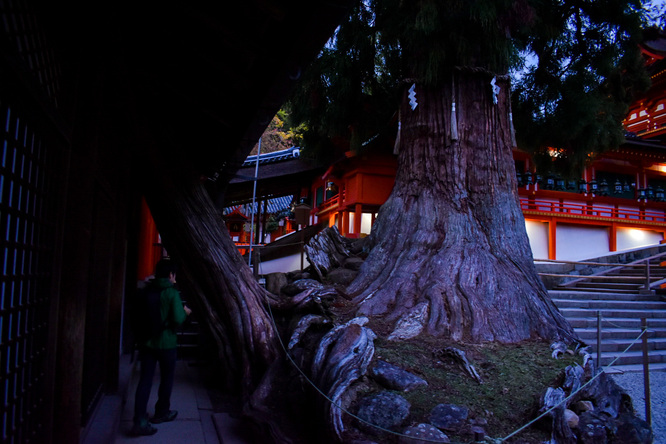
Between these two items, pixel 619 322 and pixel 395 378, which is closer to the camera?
pixel 395 378

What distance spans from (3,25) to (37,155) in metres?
0.65

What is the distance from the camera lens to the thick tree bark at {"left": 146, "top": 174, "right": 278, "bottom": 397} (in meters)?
5.09

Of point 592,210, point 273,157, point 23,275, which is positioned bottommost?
point 23,275

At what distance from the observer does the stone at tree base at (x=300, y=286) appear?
19.4 feet

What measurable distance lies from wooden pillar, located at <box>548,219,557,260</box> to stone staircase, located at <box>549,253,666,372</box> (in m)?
4.59

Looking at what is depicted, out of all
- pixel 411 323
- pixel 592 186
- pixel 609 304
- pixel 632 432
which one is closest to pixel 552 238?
pixel 592 186

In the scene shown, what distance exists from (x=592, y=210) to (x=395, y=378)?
17.4 meters

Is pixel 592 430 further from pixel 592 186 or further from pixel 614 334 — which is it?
pixel 592 186

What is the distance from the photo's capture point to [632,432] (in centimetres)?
385

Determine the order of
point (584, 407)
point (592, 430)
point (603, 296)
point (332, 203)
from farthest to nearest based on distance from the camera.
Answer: point (332, 203) < point (603, 296) < point (584, 407) < point (592, 430)

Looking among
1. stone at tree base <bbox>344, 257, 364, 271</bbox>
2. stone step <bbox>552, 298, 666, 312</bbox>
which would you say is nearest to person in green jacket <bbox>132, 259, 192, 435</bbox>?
stone at tree base <bbox>344, 257, 364, 271</bbox>

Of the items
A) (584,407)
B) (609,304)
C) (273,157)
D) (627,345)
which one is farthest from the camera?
(273,157)

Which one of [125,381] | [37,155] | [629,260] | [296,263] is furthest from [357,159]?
[37,155]

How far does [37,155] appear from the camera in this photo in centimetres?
207
